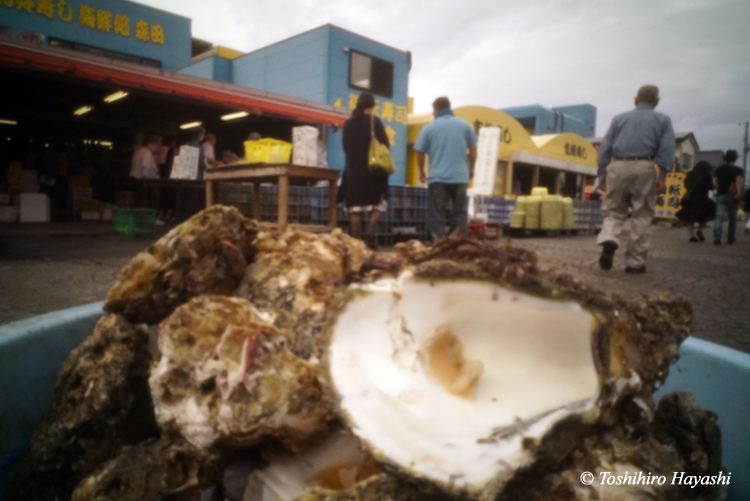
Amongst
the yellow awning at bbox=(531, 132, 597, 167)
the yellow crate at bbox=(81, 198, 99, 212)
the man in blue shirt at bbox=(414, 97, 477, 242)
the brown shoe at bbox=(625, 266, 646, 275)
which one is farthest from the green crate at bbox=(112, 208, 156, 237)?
the yellow awning at bbox=(531, 132, 597, 167)

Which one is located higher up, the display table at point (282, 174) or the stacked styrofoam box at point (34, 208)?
the display table at point (282, 174)

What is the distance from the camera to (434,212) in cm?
514

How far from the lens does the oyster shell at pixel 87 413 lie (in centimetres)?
96

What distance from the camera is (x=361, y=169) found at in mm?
4672

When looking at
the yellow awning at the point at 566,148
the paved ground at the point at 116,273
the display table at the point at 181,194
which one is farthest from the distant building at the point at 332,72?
the yellow awning at the point at 566,148

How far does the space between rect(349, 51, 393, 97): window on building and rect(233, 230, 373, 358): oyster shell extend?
34.1ft

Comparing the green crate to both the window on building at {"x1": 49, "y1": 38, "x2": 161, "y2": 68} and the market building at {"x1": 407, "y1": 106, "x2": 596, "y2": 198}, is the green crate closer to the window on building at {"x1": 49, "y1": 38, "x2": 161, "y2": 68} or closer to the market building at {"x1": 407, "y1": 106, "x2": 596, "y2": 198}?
the window on building at {"x1": 49, "y1": 38, "x2": 161, "y2": 68}

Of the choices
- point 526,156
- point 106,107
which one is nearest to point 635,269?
point 106,107

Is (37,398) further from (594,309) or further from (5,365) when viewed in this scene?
(594,309)

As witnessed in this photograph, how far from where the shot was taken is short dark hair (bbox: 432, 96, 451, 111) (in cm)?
507

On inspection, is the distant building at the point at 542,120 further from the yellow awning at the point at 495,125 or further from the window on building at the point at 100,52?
the window on building at the point at 100,52

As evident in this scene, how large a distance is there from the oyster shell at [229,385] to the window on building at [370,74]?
10.9 metres

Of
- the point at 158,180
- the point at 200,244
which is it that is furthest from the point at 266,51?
the point at 200,244

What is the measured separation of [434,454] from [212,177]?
168 inches
